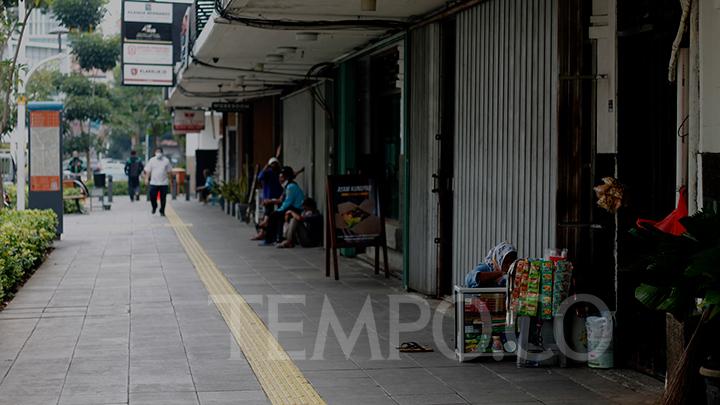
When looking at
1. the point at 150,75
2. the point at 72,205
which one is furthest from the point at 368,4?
the point at 72,205

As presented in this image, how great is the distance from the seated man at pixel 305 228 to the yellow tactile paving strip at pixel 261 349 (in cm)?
368

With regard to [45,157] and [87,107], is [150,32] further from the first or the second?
[87,107]

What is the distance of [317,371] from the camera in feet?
25.0

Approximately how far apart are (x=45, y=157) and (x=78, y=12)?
66.8 feet

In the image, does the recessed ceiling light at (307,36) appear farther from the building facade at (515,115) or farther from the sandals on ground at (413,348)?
the sandals on ground at (413,348)

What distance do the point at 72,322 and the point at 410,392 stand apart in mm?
4115

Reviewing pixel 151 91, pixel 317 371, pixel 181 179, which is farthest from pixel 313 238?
pixel 151 91

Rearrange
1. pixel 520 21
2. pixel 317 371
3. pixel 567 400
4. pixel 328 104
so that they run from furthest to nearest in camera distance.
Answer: pixel 328 104, pixel 520 21, pixel 317 371, pixel 567 400

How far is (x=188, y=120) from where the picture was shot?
32.3 m

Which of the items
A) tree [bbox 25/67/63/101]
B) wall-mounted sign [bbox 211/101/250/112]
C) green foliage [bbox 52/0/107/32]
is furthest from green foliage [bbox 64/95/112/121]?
wall-mounted sign [bbox 211/101/250/112]

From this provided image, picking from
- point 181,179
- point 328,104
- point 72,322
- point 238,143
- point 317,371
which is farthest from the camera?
point 181,179

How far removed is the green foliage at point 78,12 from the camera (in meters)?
37.3

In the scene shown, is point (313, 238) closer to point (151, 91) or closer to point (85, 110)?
point (85, 110)

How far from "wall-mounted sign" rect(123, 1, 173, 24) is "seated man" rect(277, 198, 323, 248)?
30.8ft
